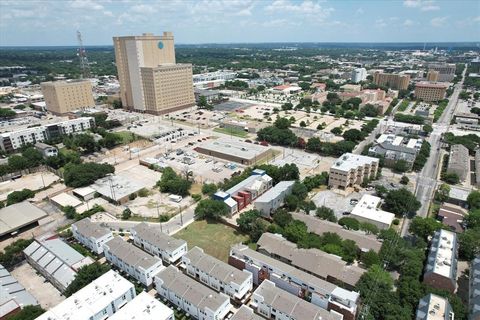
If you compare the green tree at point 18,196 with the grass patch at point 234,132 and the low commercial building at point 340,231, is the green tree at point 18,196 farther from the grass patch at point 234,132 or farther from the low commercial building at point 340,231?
the grass patch at point 234,132

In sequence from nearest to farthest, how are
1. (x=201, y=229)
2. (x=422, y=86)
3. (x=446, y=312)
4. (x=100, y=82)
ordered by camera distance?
(x=446, y=312) < (x=201, y=229) < (x=422, y=86) < (x=100, y=82)

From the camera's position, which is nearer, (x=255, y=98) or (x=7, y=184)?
(x=7, y=184)

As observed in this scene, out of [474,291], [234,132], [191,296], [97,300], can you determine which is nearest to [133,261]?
[97,300]

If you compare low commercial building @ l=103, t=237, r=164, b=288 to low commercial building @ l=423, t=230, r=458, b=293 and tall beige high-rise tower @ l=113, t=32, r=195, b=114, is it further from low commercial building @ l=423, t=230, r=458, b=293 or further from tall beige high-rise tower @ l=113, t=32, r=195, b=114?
tall beige high-rise tower @ l=113, t=32, r=195, b=114

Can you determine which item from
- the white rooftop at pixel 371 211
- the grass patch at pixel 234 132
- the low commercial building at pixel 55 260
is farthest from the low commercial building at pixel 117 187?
the white rooftop at pixel 371 211

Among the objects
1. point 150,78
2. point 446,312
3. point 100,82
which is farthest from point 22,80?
point 446,312

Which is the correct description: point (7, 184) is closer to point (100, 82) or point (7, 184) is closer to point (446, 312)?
point (446, 312)

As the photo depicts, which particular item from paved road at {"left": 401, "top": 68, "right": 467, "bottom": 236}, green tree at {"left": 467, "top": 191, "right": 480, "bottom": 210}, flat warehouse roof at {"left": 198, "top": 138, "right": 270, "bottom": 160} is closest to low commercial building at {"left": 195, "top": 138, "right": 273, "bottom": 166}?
flat warehouse roof at {"left": 198, "top": 138, "right": 270, "bottom": 160}

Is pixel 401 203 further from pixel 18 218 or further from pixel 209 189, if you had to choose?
pixel 18 218
